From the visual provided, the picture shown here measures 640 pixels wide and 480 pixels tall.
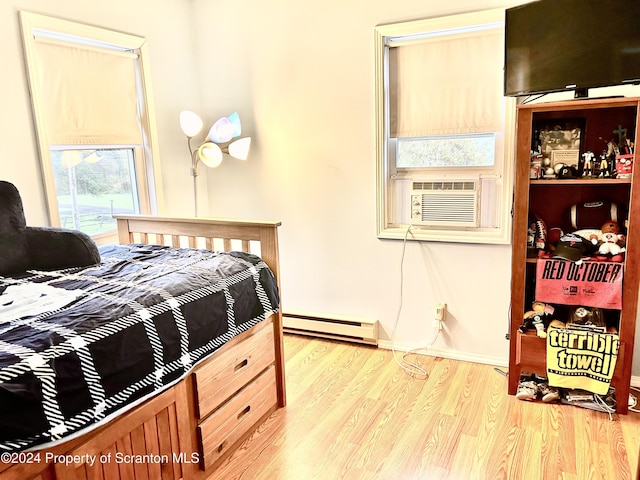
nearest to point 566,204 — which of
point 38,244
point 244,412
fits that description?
point 244,412

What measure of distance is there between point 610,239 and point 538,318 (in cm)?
51

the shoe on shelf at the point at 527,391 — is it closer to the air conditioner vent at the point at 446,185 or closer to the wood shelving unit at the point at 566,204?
the wood shelving unit at the point at 566,204

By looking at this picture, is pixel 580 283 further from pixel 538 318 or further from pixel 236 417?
pixel 236 417

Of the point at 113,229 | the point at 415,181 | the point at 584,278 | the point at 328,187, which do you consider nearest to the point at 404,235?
the point at 415,181

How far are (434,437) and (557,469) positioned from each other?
1.65 feet

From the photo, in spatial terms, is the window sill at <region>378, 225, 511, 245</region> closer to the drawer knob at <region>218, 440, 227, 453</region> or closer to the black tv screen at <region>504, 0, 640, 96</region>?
the black tv screen at <region>504, 0, 640, 96</region>

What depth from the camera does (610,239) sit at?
2.23 m

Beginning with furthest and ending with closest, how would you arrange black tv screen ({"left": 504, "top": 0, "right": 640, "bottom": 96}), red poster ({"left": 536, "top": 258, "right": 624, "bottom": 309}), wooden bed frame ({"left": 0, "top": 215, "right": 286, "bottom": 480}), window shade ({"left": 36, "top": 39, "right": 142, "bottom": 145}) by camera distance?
window shade ({"left": 36, "top": 39, "right": 142, "bottom": 145})
red poster ({"left": 536, "top": 258, "right": 624, "bottom": 309})
black tv screen ({"left": 504, "top": 0, "right": 640, "bottom": 96})
wooden bed frame ({"left": 0, "top": 215, "right": 286, "bottom": 480})

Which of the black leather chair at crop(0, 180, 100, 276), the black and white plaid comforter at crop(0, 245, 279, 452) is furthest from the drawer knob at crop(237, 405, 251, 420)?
the black leather chair at crop(0, 180, 100, 276)

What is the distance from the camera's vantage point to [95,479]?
1390mm

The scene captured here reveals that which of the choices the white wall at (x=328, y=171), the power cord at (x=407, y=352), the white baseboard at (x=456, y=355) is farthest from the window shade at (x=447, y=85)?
the white baseboard at (x=456, y=355)

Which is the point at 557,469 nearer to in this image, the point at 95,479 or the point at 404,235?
the point at 404,235

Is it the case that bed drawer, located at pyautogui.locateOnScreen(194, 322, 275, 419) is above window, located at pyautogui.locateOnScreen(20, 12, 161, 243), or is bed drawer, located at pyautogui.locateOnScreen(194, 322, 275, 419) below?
below

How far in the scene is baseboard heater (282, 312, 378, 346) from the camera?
3.10 meters
